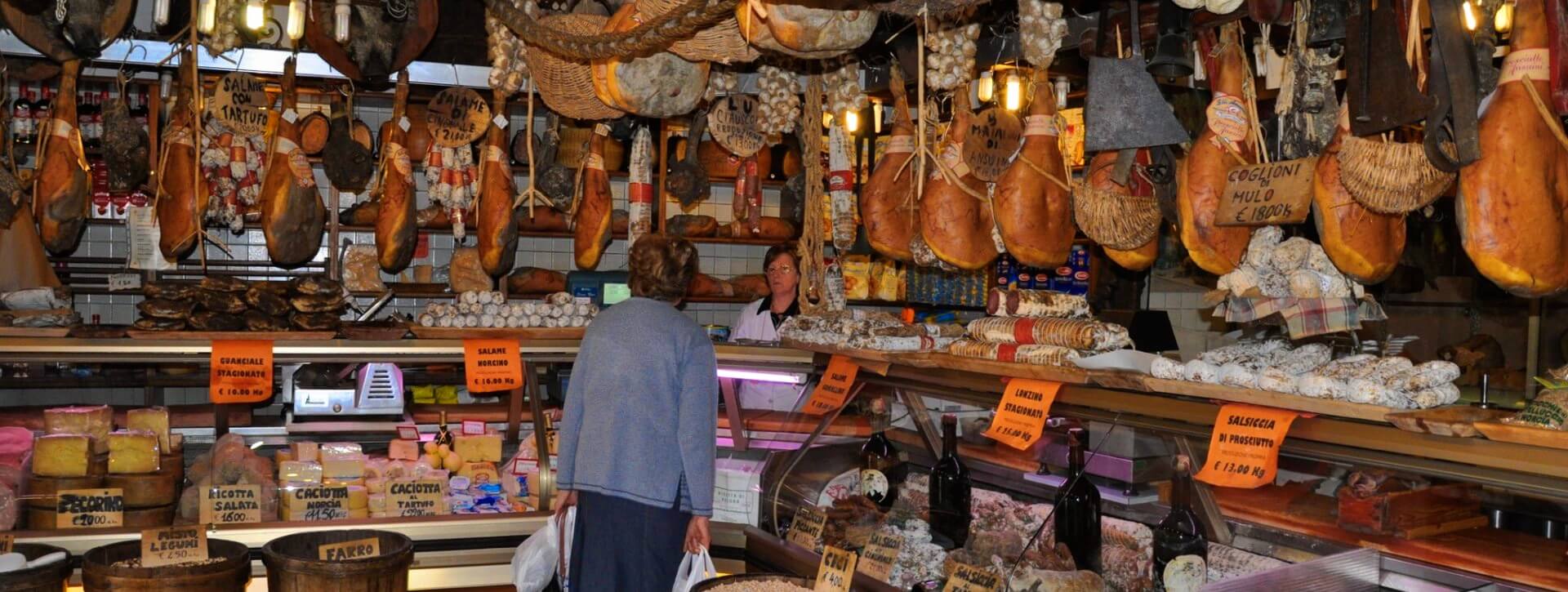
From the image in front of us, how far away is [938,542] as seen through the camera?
3.21 metres

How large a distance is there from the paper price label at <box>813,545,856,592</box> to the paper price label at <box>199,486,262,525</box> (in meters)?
1.80

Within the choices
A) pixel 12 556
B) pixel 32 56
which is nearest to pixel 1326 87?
pixel 12 556

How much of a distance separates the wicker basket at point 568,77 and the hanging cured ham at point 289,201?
1823mm

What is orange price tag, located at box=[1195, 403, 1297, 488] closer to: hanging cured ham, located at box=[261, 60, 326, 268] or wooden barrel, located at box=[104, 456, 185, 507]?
wooden barrel, located at box=[104, 456, 185, 507]

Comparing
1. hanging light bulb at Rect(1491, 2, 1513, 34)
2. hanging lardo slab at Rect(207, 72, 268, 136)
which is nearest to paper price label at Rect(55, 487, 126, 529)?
hanging lardo slab at Rect(207, 72, 268, 136)

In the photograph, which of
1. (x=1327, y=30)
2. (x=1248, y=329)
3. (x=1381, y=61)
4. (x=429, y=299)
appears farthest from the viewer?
(x=429, y=299)

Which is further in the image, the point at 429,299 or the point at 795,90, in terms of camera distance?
the point at 429,299

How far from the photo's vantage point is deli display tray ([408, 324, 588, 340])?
4.09 m

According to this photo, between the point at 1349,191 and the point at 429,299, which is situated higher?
the point at 1349,191

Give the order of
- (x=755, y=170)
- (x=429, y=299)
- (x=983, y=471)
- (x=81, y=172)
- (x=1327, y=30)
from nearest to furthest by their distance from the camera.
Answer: (x=1327, y=30)
(x=983, y=471)
(x=81, y=172)
(x=755, y=170)
(x=429, y=299)

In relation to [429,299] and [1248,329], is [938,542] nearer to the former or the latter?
[1248,329]

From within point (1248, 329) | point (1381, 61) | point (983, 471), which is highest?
point (1381, 61)

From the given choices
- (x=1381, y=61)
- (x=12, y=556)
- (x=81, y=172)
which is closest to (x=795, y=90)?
(x=1381, y=61)

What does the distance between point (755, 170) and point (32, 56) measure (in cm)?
404
